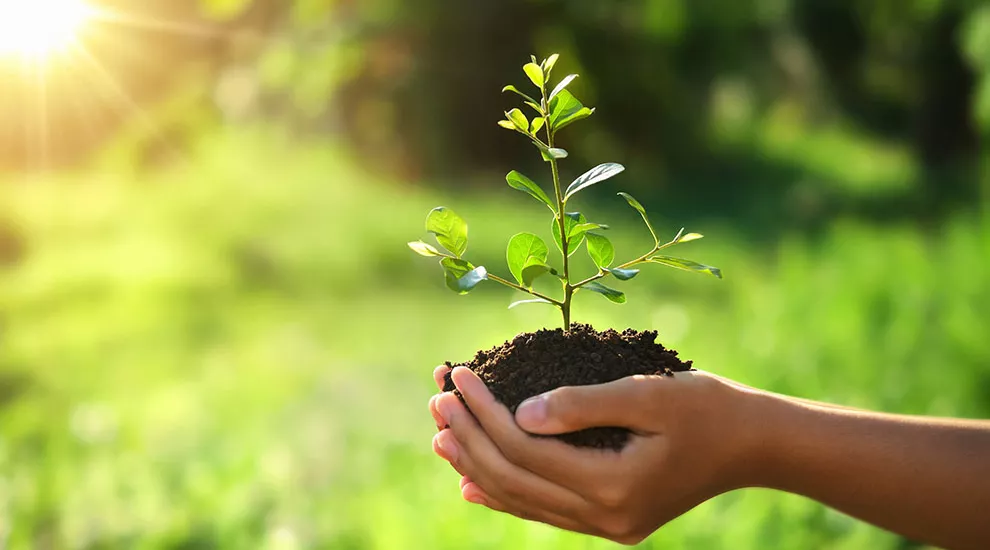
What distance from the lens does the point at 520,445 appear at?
3.75 feet

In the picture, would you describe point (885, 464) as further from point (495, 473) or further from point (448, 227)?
point (448, 227)

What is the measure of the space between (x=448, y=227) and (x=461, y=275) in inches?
3.0

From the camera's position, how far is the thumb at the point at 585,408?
111 cm

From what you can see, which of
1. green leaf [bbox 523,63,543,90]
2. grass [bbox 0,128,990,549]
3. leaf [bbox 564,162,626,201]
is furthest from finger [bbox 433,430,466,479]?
grass [bbox 0,128,990,549]

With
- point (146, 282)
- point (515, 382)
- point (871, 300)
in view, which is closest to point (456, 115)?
point (146, 282)

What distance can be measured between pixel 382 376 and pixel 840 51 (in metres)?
10.6

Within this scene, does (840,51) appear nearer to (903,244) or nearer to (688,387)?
(903,244)

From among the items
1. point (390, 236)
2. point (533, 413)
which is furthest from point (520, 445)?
point (390, 236)

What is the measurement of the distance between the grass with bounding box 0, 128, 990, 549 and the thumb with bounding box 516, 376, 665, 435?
1.52m

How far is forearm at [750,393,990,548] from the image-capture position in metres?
1.34

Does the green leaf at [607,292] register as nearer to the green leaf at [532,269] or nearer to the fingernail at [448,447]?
the green leaf at [532,269]

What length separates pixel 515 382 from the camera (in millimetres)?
1241

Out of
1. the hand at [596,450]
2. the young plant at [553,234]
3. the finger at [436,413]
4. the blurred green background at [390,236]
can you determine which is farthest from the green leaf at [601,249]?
the blurred green background at [390,236]

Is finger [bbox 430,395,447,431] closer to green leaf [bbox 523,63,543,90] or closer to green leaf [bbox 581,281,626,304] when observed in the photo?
green leaf [bbox 581,281,626,304]
